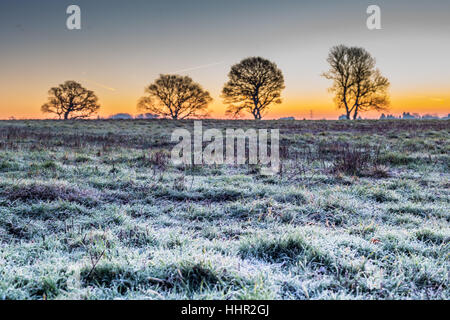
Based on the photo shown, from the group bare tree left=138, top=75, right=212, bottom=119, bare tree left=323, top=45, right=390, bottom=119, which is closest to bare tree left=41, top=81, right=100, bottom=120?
bare tree left=138, top=75, right=212, bottom=119

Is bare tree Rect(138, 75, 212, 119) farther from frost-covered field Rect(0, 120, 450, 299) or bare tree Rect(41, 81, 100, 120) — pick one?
frost-covered field Rect(0, 120, 450, 299)

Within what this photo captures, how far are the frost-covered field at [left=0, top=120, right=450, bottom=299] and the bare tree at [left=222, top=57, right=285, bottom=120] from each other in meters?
36.4

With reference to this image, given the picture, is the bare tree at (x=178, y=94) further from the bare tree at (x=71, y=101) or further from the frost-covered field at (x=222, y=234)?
the frost-covered field at (x=222, y=234)

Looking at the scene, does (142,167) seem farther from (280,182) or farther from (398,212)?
→ (398,212)

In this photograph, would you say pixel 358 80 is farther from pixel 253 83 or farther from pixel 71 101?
pixel 71 101

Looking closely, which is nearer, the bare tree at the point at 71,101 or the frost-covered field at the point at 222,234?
the frost-covered field at the point at 222,234

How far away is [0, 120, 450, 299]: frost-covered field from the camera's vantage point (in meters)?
2.16

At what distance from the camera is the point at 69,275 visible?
2.24m

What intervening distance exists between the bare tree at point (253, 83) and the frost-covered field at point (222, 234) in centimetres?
3645

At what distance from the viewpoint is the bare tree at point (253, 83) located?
41812mm

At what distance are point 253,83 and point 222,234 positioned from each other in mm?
41021

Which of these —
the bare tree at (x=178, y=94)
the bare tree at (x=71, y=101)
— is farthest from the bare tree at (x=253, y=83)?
the bare tree at (x=71, y=101)
